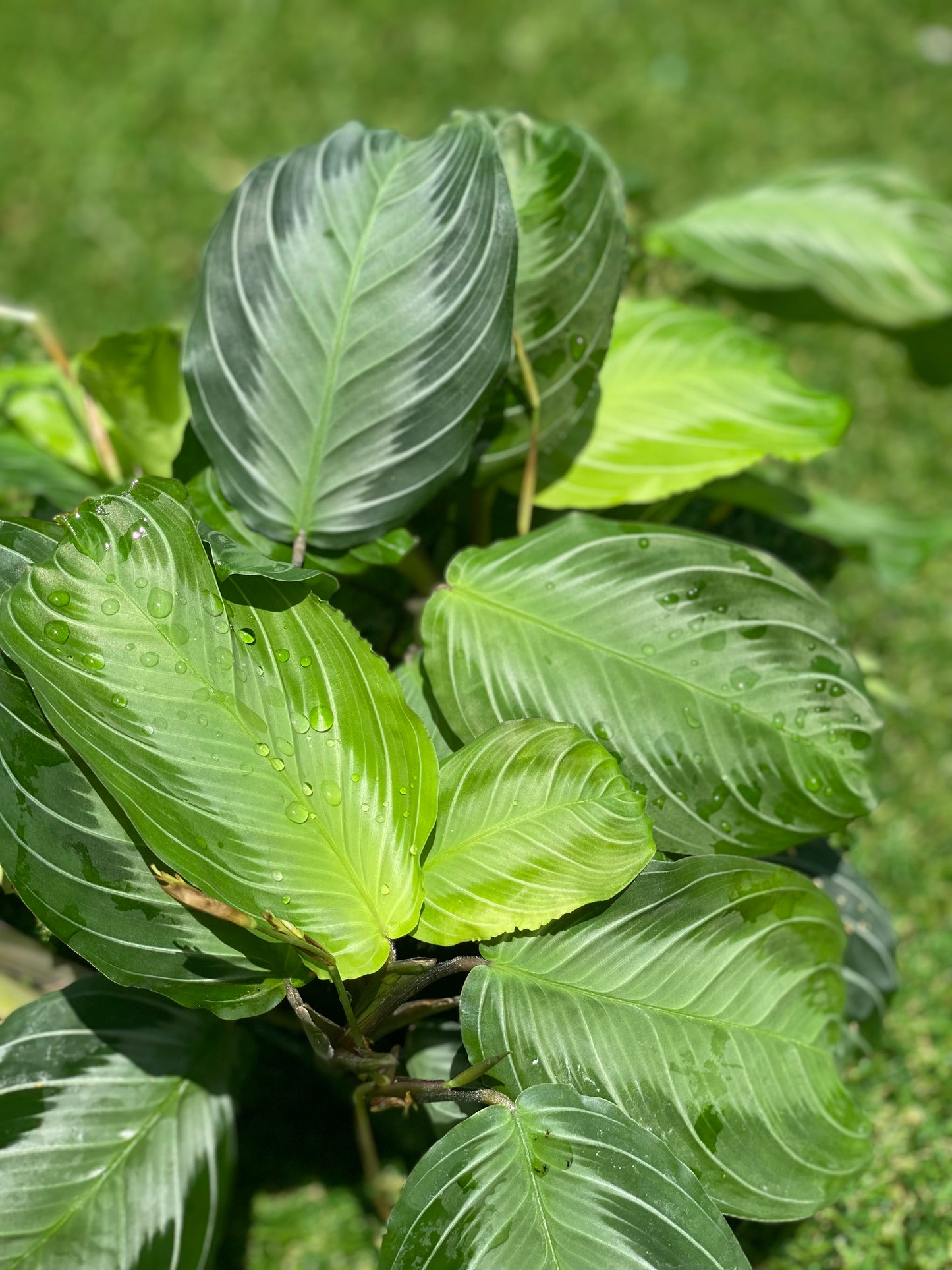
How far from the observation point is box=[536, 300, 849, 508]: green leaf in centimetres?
135

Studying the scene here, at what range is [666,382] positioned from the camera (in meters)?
1.46

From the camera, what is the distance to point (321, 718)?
3.25ft

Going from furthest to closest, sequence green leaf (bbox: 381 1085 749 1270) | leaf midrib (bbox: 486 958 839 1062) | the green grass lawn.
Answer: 1. the green grass lawn
2. leaf midrib (bbox: 486 958 839 1062)
3. green leaf (bbox: 381 1085 749 1270)

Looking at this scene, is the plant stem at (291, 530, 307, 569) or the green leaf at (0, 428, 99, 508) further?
the green leaf at (0, 428, 99, 508)

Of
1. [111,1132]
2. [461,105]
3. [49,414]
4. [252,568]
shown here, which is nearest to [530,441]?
[252,568]

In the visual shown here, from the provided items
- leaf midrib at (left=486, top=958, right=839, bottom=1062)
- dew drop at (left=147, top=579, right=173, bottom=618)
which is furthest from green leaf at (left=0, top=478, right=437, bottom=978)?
leaf midrib at (left=486, top=958, right=839, bottom=1062)

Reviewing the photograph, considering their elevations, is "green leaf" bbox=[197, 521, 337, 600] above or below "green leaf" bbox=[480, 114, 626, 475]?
below

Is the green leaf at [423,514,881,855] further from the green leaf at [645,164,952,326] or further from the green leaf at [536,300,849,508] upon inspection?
the green leaf at [645,164,952,326]

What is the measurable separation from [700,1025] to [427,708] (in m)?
0.43

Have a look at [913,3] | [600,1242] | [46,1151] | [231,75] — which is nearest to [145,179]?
[231,75]

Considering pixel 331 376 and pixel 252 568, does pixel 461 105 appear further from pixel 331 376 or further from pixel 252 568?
pixel 252 568

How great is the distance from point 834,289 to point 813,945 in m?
1.10

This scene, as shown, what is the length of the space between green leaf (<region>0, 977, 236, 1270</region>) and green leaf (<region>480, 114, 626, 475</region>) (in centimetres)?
79

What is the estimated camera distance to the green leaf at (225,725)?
0.93 metres
